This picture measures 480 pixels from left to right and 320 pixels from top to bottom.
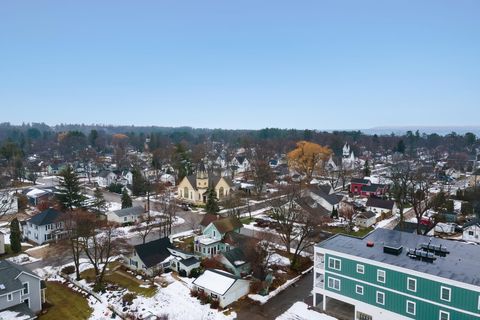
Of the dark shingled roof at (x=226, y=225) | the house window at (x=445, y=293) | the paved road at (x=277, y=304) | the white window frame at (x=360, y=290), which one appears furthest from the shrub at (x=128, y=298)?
the house window at (x=445, y=293)

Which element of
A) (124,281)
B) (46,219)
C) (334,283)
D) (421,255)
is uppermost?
(421,255)

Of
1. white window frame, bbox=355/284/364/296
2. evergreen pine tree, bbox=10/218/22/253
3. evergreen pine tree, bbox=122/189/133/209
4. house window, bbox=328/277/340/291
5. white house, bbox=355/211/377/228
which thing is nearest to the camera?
white window frame, bbox=355/284/364/296

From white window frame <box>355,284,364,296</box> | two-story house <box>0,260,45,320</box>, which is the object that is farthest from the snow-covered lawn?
two-story house <box>0,260,45,320</box>

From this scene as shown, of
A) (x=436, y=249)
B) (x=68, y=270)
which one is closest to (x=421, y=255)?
(x=436, y=249)

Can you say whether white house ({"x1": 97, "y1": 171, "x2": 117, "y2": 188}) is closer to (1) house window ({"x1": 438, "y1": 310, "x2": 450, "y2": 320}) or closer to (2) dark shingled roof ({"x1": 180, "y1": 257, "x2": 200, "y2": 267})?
(2) dark shingled roof ({"x1": 180, "y1": 257, "x2": 200, "y2": 267})

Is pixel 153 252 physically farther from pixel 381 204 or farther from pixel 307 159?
pixel 307 159

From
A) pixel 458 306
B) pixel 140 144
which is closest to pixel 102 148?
pixel 140 144

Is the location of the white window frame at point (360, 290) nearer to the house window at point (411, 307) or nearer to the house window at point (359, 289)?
the house window at point (359, 289)
